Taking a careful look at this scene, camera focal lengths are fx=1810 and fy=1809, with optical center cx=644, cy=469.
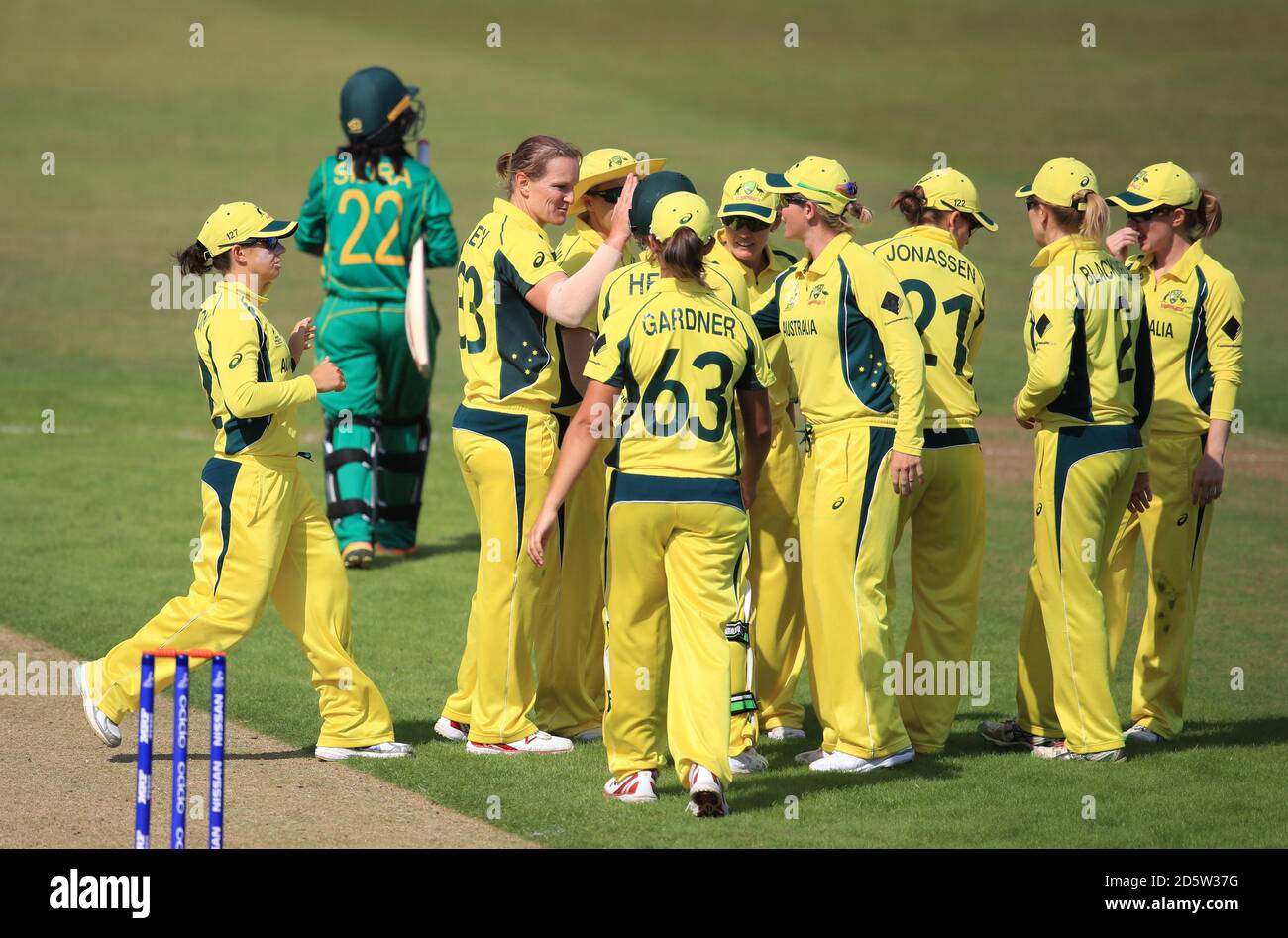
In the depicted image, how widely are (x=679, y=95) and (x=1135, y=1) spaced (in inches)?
499

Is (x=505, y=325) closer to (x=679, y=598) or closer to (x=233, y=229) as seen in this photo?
(x=233, y=229)

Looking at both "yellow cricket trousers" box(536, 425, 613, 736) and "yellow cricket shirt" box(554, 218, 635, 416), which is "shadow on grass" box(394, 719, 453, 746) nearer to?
"yellow cricket trousers" box(536, 425, 613, 736)

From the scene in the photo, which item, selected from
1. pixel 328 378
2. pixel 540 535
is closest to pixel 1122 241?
pixel 540 535

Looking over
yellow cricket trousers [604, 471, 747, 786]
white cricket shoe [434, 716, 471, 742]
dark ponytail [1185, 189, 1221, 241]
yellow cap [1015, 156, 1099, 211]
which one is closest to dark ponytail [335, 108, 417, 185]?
white cricket shoe [434, 716, 471, 742]

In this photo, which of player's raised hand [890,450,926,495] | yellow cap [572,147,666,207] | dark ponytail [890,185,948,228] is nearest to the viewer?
player's raised hand [890,450,926,495]

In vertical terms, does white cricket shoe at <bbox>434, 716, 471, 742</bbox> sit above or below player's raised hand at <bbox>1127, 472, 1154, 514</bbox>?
below

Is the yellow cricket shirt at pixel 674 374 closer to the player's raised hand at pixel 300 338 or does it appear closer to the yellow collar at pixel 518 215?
the yellow collar at pixel 518 215

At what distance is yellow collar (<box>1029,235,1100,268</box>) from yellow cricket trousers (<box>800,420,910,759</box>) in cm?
112

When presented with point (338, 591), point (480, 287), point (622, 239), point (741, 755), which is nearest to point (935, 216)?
point (622, 239)

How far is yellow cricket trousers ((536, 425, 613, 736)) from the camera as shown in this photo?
828 cm

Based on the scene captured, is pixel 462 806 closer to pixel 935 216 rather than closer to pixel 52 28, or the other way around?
pixel 935 216

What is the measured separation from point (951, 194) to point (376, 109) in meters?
5.34

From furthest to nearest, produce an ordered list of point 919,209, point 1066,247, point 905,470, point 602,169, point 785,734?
point 785,734 < point 919,209 < point 602,169 < point 1066,247 < point 905,470

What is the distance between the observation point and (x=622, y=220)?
25.1ft
